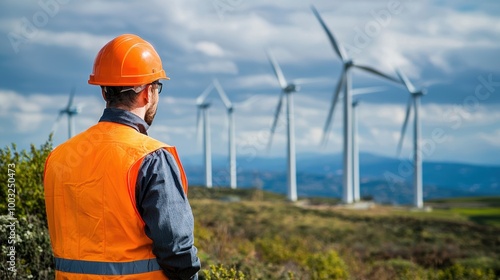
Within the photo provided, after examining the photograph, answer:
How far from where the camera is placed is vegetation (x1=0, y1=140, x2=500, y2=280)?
25.1 ft

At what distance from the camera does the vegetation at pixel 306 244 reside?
7652 millimetres

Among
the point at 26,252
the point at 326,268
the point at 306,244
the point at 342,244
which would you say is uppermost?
the point at 26,252

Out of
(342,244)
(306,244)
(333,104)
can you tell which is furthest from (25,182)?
(333,104)

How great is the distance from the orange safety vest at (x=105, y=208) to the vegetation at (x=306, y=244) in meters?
2.82

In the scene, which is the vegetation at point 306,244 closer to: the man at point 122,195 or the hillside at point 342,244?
the hillside at point 342,244

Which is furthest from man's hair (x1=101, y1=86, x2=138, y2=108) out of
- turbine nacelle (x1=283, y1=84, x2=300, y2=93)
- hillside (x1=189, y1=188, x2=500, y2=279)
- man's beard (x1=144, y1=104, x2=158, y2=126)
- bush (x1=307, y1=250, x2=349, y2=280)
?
turbine nacelle (x1=283, y1=84, x2=300, y2=93)

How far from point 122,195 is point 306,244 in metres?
20.2

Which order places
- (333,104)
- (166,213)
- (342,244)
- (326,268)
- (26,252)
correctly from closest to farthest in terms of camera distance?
(166,213) < (26,252) < (326,268) < (342,244) < (333,104)

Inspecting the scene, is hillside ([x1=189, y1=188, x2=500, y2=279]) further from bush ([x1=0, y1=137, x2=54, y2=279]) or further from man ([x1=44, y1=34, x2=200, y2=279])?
man ([x1=44, y1=34, x2=200, y2=279])

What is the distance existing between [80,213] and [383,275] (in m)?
12.1

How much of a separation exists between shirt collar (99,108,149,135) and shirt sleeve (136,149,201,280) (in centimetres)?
32

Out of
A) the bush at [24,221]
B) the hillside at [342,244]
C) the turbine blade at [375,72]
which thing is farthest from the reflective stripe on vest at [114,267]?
the turbine blade at [375,72]

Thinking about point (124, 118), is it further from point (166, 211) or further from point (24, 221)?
point (24, 221)

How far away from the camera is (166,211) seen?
3387 mm
